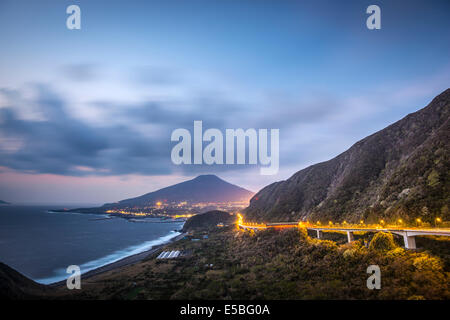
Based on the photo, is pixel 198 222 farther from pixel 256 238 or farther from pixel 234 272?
pixel 234 272

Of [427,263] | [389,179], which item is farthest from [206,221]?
[427,263]

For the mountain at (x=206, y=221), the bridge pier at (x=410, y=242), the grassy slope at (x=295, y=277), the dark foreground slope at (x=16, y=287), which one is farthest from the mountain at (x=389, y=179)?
the mountain at (x=206, y=221)

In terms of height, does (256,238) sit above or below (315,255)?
below

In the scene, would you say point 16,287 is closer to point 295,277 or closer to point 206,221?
point 295,277

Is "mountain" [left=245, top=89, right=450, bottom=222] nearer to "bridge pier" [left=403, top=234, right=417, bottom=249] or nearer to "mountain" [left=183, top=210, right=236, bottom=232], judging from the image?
"bridge pier" [left=403, top=234, right=417, bottom=249]

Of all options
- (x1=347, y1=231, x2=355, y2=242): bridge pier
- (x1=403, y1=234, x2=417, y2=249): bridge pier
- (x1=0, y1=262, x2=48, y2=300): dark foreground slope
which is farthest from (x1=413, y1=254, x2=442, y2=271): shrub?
(x1=0, y1=262, x2=48, y2=300): dark foreground slope
